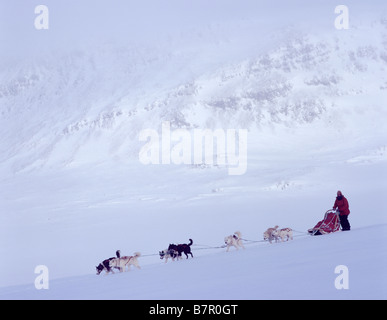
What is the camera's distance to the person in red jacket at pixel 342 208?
356 inches

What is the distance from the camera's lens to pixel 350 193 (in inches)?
706

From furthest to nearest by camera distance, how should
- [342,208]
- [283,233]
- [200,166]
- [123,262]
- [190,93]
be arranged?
[190,93], [200,166], [283,233], [342,208], [123,262]

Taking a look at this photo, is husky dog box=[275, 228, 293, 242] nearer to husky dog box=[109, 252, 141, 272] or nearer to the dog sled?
the dog sled

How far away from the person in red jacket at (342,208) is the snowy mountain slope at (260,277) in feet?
1.11

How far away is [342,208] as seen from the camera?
9.17 meters

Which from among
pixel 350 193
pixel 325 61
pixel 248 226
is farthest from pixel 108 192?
pixel 325 61

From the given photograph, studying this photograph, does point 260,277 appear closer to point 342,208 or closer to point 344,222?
point 342,208

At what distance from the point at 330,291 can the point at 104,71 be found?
184ft

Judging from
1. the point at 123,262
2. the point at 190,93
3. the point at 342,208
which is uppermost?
the point at 190,93

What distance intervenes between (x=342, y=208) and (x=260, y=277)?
10.2 ft

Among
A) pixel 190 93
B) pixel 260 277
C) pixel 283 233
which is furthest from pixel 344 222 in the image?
pixel 190 93

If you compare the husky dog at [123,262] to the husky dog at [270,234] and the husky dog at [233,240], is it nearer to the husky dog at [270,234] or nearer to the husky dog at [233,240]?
the husky dog at [233,240]

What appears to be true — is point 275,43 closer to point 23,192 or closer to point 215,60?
point 215,60

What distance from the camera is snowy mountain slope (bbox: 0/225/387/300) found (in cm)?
565
